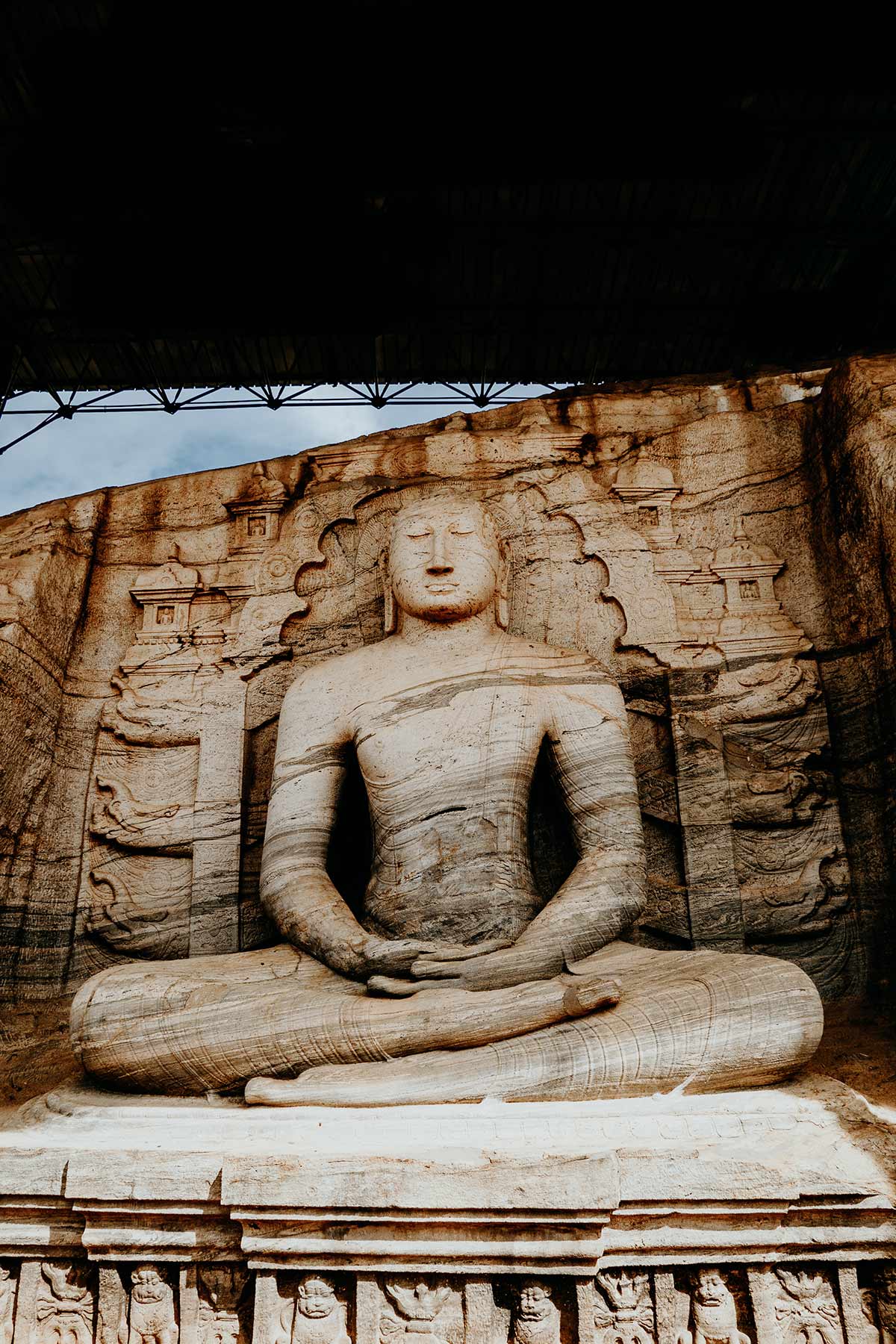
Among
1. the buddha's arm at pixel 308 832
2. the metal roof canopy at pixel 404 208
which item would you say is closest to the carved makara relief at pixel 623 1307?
the buddha's arm at pixel 308 832

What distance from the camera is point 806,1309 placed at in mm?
3234

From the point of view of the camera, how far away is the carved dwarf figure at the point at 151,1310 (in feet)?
10.8

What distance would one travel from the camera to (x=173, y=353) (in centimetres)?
1036

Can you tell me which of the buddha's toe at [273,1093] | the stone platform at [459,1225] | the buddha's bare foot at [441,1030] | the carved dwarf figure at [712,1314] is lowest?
the carved dwarf figure at [712,1314]

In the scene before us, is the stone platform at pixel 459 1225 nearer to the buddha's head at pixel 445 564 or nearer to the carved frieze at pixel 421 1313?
the carved frieze at pixel 421 1313

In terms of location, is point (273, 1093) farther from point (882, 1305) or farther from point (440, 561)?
point (440, 561)

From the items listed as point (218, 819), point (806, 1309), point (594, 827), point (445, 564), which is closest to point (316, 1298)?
point (806, 1309)

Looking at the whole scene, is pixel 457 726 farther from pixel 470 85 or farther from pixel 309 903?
pixel 470 85

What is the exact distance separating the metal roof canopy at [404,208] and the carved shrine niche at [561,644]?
10.3ft

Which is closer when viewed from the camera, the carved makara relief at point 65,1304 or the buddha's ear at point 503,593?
the carved makara relief at point 65,1304

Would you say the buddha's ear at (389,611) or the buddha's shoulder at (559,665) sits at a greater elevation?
the buddha's ear at (389,611)

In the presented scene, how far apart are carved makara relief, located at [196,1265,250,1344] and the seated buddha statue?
1.70 ft

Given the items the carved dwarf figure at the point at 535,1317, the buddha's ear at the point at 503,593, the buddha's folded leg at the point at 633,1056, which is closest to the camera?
the carved dwarf figure at the point at 535,1317

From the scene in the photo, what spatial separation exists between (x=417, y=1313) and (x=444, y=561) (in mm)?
3265
